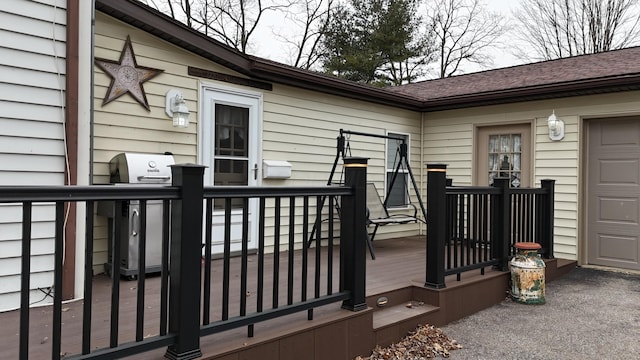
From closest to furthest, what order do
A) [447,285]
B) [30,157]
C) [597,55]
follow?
1. [30,157]
2. [447,285]
3. [597,55]

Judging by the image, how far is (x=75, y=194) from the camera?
1668 mm

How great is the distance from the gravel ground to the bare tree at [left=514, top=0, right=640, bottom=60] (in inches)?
452

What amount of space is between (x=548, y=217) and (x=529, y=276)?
1.29 m

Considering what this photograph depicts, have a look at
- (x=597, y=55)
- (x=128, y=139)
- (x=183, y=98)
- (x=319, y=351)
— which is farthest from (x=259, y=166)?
(x=597, y=55)

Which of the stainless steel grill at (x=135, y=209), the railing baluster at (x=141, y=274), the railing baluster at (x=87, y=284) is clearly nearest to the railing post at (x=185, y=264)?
the railing baluster at (x=141, y=274)

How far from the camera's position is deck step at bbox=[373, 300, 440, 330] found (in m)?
3.09

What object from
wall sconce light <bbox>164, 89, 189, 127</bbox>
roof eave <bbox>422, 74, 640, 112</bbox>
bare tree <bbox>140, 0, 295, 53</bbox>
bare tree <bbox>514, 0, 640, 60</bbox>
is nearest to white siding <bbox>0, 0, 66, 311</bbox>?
wall sconce light <bbox>164, 89, 189, 127</bbox>

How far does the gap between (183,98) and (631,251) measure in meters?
5.41

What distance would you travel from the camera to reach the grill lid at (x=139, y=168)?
3525mm

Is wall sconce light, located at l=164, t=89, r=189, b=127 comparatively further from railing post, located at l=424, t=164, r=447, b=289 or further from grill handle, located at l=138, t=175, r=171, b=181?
railing post, located at l=424, t=164, r=447, b=289

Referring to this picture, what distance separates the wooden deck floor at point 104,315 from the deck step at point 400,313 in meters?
0.15

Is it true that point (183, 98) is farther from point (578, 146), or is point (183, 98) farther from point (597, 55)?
point (597, 55)

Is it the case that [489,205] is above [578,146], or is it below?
below

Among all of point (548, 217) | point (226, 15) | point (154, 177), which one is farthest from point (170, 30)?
point (226, 15)
